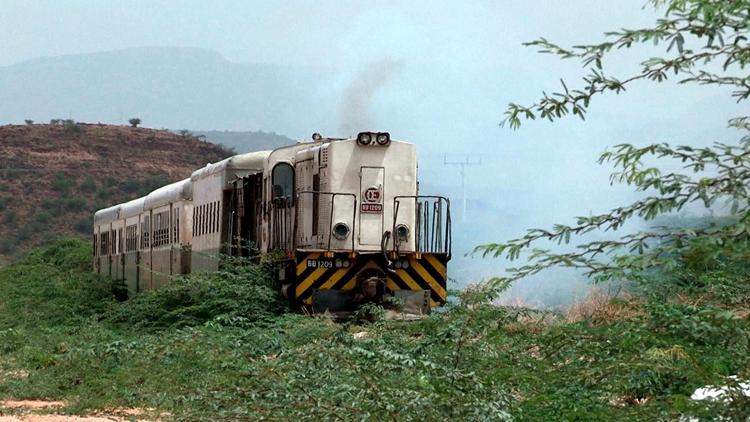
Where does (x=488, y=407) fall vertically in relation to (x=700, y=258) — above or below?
below

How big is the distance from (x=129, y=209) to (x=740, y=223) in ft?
99.5

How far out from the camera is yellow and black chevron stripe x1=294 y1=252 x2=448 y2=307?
19.4m

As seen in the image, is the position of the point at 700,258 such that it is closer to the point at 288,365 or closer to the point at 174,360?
the point at 288,365

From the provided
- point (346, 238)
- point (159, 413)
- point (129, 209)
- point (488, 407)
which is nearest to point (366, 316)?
point (346, 238)

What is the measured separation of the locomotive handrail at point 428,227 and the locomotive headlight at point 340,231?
0.76 m

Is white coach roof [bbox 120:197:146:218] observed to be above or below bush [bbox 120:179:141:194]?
below

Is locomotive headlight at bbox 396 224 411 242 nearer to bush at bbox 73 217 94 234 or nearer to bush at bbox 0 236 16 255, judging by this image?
bush at bbox 0 236 16 255

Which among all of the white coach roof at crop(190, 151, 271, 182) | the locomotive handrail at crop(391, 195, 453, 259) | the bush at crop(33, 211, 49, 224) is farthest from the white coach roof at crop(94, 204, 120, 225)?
the bush at crop(33, 211, 49, 224)

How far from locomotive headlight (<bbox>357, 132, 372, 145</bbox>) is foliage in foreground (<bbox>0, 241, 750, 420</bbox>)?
16.0 feet

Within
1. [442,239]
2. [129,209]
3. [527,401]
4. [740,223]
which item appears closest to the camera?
[740,223]

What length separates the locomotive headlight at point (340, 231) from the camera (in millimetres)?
20109

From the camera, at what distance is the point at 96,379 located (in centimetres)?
1343

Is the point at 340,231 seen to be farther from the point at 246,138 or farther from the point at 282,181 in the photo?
the point at 246,138

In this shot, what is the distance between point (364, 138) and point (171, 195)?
338 inches
